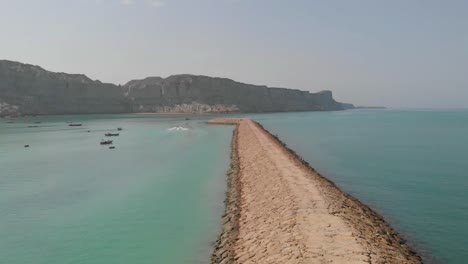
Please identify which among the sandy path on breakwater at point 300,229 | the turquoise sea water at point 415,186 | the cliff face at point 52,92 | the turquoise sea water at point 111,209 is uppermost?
the cliff face at point 52,92

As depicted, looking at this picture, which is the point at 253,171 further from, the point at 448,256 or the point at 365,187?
the point at 448,256

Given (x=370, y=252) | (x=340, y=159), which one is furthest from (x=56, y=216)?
(x=340, y=159)

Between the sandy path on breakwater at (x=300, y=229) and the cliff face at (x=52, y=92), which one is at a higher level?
the cliff face at (x=52, y=92)

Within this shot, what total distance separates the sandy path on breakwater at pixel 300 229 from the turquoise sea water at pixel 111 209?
41.7 inches

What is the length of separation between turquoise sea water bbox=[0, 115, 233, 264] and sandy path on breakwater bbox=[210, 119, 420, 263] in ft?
3.48

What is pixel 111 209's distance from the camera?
1900cm

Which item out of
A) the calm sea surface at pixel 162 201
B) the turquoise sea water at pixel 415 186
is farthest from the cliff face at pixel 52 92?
the turquoise sea water at pixel 415 186

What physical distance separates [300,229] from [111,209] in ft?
33.5

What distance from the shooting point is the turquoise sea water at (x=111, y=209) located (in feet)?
44.3

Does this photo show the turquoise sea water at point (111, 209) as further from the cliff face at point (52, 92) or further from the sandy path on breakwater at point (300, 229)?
the cliff face at point (52, 92)

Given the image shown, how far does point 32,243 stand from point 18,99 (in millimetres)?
155175

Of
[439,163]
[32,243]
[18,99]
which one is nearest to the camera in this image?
[32,243]

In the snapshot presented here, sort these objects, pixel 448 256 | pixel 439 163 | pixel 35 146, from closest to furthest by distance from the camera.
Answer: pixel 448 256 < pixel 439 163 < pixel 35 146

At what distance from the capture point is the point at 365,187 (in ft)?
75.2
